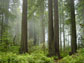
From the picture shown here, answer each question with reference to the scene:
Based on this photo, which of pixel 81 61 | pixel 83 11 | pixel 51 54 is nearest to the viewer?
pixel 81 61

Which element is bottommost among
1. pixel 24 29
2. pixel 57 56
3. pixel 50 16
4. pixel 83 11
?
pixel 57 56

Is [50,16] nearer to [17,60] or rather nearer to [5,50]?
[5,50]

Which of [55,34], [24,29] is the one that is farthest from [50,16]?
[24,29]

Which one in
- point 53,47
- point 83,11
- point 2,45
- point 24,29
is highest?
point 83,11

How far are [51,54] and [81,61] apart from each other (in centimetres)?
474

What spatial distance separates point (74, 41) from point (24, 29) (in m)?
4.94

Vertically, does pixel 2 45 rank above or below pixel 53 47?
above

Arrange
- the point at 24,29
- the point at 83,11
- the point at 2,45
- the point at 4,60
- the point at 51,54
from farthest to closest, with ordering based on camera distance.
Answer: the point at 83,11
the point at 51,54
the point at 24,29
the point at 2,45
the point at 4,60

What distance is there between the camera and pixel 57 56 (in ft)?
30.9

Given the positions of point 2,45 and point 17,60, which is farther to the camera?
point 2,45

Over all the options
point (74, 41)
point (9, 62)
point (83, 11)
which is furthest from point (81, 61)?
point (83, 11)

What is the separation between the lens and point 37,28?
29500 millimetres

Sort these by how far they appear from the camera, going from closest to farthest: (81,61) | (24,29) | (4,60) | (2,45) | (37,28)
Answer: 1. (4,60)
2. (81,61)
3. (2,45)
4. (24,29)
5. (37,28)

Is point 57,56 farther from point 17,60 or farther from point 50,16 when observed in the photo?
point 17,60
